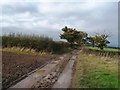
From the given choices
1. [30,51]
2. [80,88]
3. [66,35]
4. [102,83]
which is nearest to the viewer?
[80,88]

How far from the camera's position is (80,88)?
988cm

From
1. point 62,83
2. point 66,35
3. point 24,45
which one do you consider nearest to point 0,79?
point 62,83

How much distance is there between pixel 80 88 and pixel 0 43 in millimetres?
26696

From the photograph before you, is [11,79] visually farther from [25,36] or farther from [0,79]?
[25,36]

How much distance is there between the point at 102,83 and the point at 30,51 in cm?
2411

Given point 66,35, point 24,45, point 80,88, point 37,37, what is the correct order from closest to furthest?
1. point 80,88
2. point 24,45
3. point 37,37
4. point 66,35

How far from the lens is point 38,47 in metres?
37.6

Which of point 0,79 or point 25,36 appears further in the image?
point 25,36

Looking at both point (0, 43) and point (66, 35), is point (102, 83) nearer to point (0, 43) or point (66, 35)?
point (0, 43)

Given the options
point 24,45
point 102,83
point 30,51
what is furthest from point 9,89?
point 24,45

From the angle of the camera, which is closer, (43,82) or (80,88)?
(80,88)

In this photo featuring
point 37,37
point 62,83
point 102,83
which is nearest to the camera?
point 102,83

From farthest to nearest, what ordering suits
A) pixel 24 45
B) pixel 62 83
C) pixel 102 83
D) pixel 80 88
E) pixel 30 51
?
pixel 24 45, pixel 30 51, pixel 62 83, pixel 102 83, pixel 80 88

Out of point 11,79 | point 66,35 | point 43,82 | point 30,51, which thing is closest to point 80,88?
point 43,82
